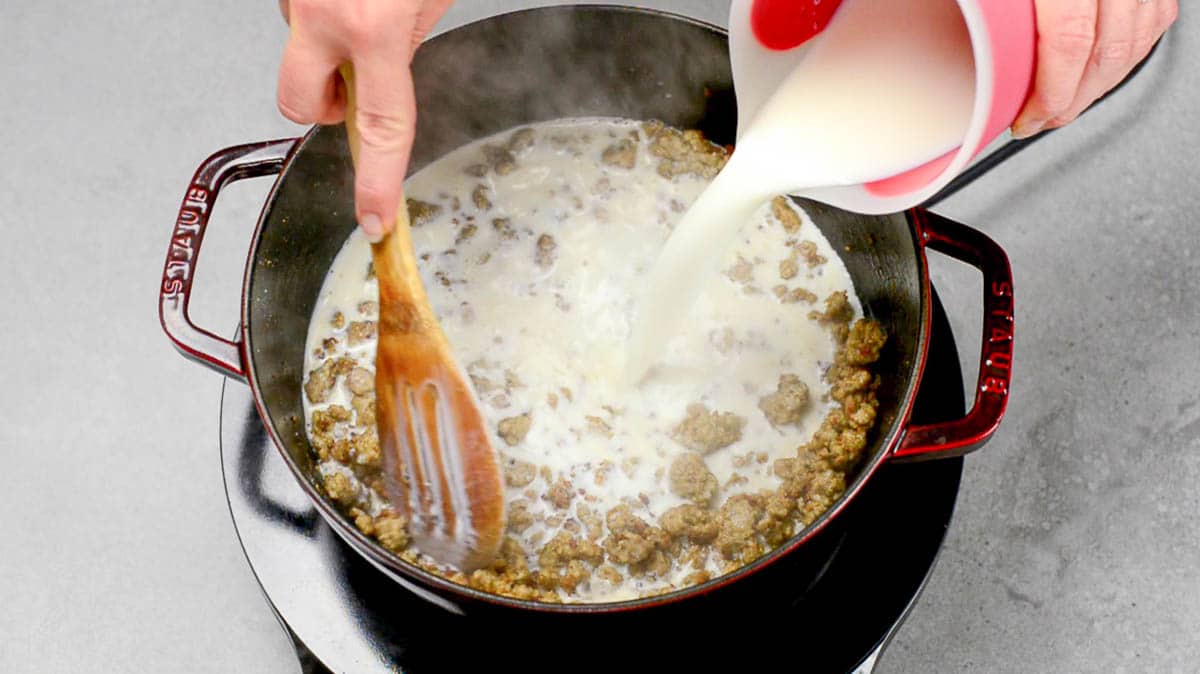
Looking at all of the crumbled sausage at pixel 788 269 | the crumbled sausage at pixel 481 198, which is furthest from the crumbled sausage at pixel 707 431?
the crumbled sausage at pixel 481 198

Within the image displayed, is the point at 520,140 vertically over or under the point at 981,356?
over

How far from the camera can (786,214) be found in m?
1.69

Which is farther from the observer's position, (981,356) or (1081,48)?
(981,356)

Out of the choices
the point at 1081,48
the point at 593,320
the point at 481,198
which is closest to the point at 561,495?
the point at 593,320

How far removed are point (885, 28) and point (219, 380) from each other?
42.7 inches

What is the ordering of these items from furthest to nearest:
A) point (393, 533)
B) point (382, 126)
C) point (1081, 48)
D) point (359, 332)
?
1. point (359, 332)
2. point (393, 533)
3. point (382, 126)
4. point (1081, 48)

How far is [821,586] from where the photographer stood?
1.35 meters

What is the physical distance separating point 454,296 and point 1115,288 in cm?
99

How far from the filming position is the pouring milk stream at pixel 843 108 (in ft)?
4.03

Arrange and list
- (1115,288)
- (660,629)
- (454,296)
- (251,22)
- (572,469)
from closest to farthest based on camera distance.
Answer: (660,629)
(572,469)
(454,296)
(1115,288)
(251,22)

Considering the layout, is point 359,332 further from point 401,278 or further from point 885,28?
point 885,28

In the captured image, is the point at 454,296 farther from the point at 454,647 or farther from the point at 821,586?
the point at 821,586

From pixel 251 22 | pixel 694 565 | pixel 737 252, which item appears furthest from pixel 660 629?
pixel 251 22

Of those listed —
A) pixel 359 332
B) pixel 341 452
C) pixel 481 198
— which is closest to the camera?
pixel 341 452
